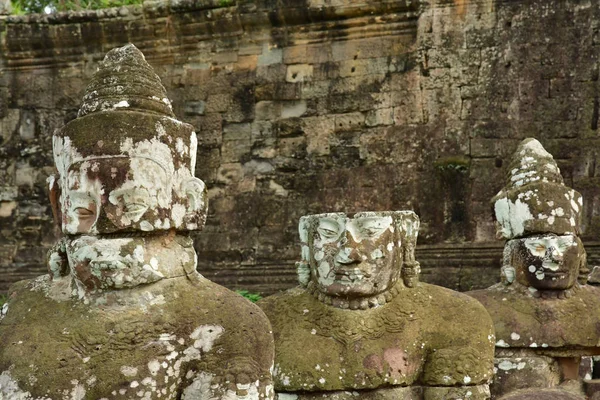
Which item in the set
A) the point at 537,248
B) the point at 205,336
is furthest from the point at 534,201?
the point at 205,336

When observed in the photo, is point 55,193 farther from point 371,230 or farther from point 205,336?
point 371,230

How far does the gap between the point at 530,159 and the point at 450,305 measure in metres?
1.66

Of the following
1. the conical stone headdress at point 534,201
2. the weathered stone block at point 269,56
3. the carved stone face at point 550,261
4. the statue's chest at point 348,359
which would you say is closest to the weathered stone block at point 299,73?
the weathered stone block at point 269,56

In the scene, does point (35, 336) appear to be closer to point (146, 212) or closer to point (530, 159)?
point (146, 212)

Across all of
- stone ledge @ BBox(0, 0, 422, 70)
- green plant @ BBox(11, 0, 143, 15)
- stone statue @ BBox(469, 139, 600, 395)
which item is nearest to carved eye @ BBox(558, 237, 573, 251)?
stone statue @ BBox(469, 139, 600, 395)

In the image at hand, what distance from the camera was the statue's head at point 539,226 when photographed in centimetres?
542

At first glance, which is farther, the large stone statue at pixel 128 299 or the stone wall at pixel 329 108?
the stone wall at pixel 329 108

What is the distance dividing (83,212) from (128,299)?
0.42m

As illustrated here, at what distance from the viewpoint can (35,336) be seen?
132 inches

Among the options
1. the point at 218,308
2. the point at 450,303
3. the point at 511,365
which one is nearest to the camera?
the point at 218,308

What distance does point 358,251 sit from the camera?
433 cm

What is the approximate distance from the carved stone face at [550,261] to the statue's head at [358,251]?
1322 millimetres

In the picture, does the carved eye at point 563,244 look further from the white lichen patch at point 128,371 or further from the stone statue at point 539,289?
the white lichen patch at point 128,371

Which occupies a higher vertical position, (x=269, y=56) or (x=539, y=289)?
(x=269, y=56)
